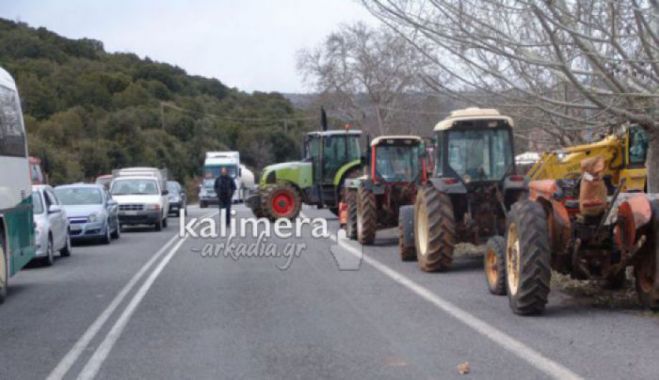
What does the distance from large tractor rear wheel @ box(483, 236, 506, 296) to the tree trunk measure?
306cm

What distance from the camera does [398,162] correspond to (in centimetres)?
2197

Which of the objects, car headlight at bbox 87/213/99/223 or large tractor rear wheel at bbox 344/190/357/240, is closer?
large tractor rear wheel at bbox 344/190/357/240

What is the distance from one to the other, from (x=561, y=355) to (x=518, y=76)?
7.39 m

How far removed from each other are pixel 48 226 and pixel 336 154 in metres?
13.3

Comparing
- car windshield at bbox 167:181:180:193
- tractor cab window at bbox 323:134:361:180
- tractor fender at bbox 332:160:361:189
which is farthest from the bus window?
car windshield at bbox 167:181:180:193

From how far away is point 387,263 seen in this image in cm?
1808

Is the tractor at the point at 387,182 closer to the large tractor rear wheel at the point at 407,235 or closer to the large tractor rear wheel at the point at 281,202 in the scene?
the large tractor rear wheel at the point at 407,235

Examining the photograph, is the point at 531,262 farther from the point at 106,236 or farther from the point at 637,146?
the point at 106,236

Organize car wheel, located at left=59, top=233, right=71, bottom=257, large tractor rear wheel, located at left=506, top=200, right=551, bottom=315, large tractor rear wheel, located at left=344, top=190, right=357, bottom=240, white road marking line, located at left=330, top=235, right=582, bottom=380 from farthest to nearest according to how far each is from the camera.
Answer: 1. large tractor rear wheel, located at left=344, top=190, right=357, bottom=240
2. car wheel, located at left=59, top=233, right=71, bottom=257
3. large tractor rear wheel, located at left=506, top=200, right=551, bottom=315
4. white road marking line, located at left=330, top=235, right=582, bottom=380

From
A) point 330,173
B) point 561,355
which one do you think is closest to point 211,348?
point 561,355

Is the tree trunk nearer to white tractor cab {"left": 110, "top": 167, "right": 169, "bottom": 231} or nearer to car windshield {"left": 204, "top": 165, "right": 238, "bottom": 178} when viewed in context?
white tractor cab {"left": 110, "top": 167, "right": 169, "bottom": 231}

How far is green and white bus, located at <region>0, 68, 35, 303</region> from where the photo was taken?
14.1m

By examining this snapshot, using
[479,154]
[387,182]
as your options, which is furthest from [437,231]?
[387,182]

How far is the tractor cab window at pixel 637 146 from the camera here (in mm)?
14812
